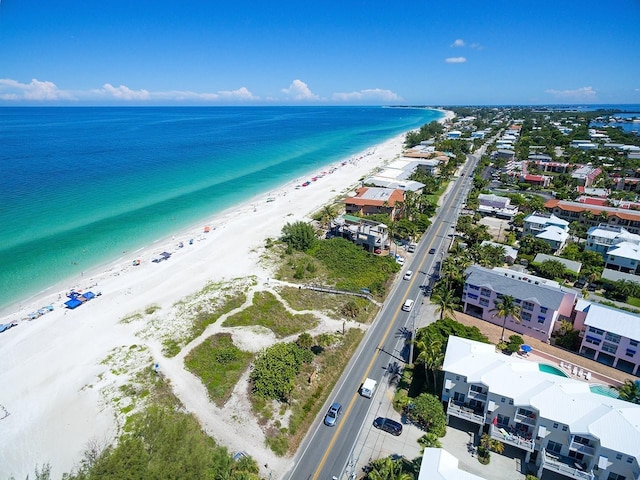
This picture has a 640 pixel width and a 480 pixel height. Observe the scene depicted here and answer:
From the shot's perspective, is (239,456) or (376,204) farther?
(376,204)

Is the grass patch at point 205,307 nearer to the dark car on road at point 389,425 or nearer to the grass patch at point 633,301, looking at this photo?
the dark car on road at point 389,425

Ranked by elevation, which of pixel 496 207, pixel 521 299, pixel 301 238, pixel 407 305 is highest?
pixel 521 299

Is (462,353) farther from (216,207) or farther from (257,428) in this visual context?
(216,207)

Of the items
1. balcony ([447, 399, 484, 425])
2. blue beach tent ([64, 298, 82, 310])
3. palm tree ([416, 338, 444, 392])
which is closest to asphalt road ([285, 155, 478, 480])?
palm tree ([416, 338, 444, 392])

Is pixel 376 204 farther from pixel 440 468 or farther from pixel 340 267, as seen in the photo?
pixel 440 468

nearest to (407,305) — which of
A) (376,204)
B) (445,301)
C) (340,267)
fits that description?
(445,301)

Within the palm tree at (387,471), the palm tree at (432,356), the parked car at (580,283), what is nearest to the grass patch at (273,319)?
the palm tree at (432,356)
